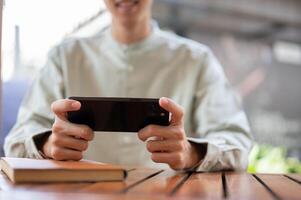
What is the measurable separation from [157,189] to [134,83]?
714 mm

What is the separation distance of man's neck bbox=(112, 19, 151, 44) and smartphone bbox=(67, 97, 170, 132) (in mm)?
576

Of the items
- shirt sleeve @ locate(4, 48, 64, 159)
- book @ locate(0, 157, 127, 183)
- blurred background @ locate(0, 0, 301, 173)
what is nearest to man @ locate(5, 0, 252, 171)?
shirt sleeve @ locate(4, 48, 64, 159)

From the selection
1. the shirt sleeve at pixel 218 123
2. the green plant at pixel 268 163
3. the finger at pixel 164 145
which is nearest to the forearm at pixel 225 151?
the shirt sleeve at pixel 218 123

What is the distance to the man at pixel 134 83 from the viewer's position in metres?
1.15

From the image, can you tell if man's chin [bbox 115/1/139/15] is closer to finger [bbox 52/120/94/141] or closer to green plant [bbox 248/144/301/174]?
finger [bbox 52/120/94/141]

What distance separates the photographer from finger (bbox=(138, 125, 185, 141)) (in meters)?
0.77

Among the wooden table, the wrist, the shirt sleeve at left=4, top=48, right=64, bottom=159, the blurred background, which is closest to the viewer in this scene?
the wooden table

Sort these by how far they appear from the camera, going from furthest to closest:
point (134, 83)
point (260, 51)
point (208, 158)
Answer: point (260, 51) → point (134, 83) → point (208, 158)

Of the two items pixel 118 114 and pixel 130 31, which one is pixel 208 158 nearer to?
pixel 118 114

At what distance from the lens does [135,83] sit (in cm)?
130

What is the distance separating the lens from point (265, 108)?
14.4ft

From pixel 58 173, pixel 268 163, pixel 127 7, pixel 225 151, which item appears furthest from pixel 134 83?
pixel 268 163

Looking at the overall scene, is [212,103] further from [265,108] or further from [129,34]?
[265,108]

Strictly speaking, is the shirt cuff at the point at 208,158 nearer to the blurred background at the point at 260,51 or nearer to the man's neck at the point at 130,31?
the man's neck at the point at 130,31
